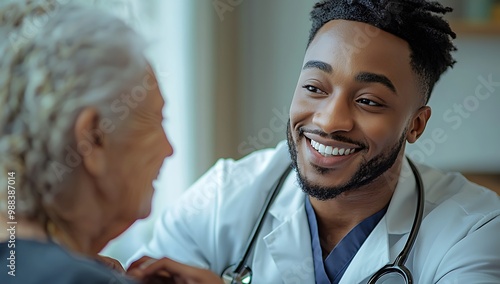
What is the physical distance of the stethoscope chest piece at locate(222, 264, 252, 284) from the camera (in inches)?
39.8

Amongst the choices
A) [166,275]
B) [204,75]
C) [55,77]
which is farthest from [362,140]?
[204,75]

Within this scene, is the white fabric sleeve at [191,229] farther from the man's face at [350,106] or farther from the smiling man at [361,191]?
the man's face at [350,106]

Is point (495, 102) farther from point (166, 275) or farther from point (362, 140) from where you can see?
point (166, 275)

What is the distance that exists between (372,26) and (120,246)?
0.81 m

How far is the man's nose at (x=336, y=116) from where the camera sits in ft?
3.15

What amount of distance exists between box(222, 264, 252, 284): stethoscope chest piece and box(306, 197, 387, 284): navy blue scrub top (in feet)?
0.38

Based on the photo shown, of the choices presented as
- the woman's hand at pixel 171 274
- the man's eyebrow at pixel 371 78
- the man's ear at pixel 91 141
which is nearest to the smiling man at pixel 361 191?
the man's eyebrow at pixel 371 78

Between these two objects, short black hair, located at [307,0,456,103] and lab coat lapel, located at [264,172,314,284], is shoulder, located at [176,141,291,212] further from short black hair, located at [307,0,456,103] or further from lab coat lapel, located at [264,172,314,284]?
short black hair, located at [307,0,456,103]

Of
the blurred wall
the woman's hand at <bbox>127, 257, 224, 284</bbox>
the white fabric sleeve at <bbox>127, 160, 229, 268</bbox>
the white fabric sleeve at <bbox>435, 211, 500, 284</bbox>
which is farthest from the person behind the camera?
the blurred wall

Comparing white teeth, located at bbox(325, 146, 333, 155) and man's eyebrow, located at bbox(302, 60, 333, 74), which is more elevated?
man's eyebrow, located at bbox(302, 60, 333, 74)

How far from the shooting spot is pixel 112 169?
66 centimetres

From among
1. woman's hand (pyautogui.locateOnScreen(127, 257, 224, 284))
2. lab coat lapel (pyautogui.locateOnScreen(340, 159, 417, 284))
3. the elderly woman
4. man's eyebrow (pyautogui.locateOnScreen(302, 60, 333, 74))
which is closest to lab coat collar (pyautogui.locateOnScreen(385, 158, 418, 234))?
lab coat lapel (pyautogui.locateOnScreen(340, 159, 417, 284))

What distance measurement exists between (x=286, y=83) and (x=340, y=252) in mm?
975

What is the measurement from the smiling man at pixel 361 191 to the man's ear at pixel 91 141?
41 cm
